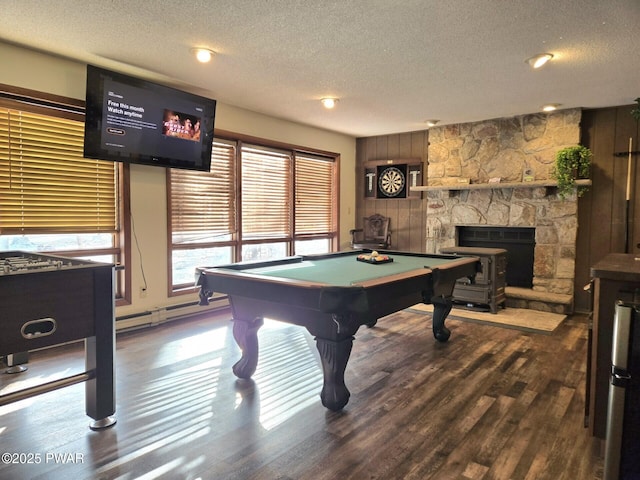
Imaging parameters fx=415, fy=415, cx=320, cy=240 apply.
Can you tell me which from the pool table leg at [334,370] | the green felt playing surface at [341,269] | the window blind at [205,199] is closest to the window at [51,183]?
the window blind at [205,199]

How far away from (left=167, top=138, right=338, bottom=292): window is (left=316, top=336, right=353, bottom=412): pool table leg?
267 cm

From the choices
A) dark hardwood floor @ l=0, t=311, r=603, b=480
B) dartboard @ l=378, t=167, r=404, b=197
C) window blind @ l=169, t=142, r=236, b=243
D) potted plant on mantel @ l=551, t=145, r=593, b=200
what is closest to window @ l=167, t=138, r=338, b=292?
window blind @ l=169, t=142, r=236, b=243

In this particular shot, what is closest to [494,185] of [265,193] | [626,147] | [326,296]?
[626,147]

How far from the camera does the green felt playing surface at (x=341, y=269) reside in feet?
8.81

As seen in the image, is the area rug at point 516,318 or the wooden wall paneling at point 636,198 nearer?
the area rug at point 516,318

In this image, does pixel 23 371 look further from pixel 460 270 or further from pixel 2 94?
pixel 460 270

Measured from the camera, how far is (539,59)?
3.35m

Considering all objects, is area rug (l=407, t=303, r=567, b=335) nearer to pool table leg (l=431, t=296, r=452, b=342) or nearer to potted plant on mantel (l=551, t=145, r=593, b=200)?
pool table leg (l=431, t=296, r=452, b=342)

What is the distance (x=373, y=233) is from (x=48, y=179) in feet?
15.4

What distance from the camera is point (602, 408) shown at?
2.14 metres

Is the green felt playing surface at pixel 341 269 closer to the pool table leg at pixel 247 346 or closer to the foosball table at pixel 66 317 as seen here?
the pool table leg at pixel 247 346

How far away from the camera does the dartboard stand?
6734mm

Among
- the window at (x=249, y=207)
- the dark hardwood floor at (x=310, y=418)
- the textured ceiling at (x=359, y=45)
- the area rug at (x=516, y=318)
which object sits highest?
the textured ceiling at (x=359, y=45)

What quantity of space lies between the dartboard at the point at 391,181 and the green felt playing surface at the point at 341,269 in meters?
2.95
